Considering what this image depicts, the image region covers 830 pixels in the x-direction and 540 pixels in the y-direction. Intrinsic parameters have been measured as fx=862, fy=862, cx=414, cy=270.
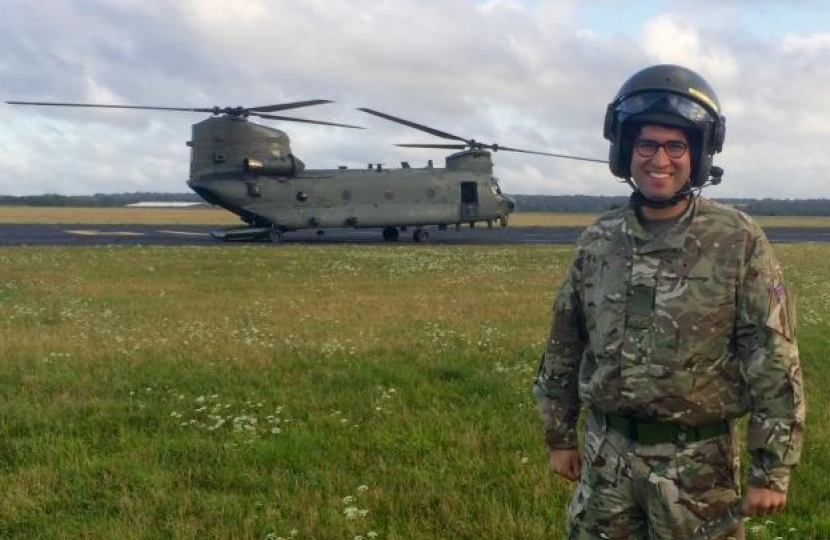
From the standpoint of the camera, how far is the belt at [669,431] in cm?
382

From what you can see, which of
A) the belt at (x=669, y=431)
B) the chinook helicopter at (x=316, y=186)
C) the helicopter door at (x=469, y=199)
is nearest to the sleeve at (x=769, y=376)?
the belt at (x=669, y=431)

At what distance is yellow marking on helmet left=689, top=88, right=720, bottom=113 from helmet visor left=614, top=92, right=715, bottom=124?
1.1 inches

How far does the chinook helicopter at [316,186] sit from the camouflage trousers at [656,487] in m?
30.1

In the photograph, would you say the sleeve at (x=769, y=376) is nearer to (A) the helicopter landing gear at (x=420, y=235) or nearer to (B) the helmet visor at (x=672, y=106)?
(B) the helmet visor at (x=672, y=106)

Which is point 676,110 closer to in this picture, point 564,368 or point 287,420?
point 564,368

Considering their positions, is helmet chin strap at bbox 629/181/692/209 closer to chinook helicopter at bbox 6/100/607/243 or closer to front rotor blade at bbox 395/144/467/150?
chinook helicopter at bbox 6/100/607/243

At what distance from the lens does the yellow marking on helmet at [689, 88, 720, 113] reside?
3.95 metres

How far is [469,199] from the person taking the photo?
4534 centimetres

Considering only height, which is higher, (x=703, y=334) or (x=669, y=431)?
(x=703, y=334)

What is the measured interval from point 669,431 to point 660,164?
1.20 meters

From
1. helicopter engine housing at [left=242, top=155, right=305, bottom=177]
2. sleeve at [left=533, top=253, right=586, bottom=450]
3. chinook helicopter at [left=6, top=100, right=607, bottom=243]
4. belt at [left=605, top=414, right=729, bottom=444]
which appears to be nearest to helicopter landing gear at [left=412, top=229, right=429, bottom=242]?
chinook helicopter at [left=6, top=100, right=607, bottom=243]

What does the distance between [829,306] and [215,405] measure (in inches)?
537

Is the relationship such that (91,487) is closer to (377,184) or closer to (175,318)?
(175,318)

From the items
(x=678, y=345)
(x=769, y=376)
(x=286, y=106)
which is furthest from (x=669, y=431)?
(x=286, y=106)
